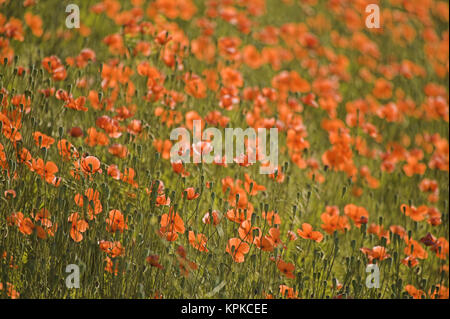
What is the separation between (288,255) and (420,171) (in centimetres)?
124

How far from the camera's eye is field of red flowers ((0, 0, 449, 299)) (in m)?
2.24

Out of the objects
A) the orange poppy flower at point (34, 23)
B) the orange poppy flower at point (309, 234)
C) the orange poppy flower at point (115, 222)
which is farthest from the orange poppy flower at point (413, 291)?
the orange poppy flower at point (34, 23)

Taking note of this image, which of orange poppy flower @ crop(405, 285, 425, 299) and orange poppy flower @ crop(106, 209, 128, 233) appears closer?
orange poppy flower @ crop(106, 209, 128, 233)

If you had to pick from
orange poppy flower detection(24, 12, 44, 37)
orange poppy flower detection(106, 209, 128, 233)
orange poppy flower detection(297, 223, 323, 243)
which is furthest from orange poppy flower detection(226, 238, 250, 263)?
orange poppy flower detection(24, 12, 44, 37)

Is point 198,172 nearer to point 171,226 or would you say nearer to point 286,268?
point 171,226

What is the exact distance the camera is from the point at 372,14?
5.13 m

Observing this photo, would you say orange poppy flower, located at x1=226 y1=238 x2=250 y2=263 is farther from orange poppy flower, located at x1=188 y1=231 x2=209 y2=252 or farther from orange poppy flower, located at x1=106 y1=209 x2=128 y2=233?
orange poppy flower, located at x1=106 y1=209 x2=128 y2=233

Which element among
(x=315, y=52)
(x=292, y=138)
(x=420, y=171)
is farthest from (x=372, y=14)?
(x=292, y=138)

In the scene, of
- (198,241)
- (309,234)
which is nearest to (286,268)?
(309,234)

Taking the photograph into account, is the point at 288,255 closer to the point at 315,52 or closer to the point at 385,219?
the point at 385,219

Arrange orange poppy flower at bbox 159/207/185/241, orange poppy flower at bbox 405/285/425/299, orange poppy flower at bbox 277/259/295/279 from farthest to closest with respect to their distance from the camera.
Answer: orange poppy flower at bbox 405/285/425/299 < orange poppy flower at bbox 277/259/295/279 < orange poppy flower at bbox 159/207/185/241

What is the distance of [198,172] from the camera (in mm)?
2770

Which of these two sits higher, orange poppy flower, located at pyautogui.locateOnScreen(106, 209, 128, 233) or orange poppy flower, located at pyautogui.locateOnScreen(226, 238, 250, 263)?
orange poppy flower, located at pyautogui.locateOnScreen(106, 209, 128, 233)

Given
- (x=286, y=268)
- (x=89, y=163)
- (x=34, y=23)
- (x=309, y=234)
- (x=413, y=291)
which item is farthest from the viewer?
(x=34, y=23)
